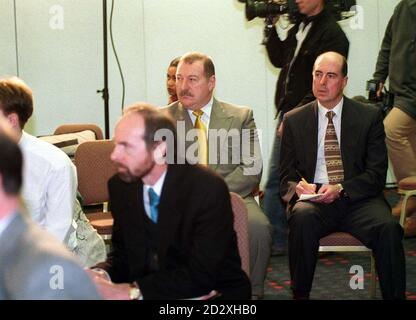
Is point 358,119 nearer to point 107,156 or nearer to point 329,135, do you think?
point 329,135

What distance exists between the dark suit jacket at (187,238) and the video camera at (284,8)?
2.18m

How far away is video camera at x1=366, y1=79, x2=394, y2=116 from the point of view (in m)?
5.04

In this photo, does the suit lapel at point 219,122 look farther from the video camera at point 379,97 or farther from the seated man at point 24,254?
the seated man at point 24,254

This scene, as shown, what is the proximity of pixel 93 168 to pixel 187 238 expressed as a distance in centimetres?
187

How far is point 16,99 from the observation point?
10.1 feet

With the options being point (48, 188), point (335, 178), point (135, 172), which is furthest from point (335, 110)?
point (135, 172)

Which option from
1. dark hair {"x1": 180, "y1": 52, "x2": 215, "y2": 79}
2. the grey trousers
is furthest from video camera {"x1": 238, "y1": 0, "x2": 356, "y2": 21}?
the grey trousers

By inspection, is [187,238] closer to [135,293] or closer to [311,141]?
[135,293]

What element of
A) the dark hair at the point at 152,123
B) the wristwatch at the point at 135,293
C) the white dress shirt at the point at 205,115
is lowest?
the wristwatch at the point at 135,293

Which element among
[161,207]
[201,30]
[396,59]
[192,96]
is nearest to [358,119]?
[192,96]

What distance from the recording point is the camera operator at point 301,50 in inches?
174

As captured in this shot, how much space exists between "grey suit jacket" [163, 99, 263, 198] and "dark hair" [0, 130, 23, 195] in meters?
2.47

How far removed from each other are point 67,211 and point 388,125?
2833mm

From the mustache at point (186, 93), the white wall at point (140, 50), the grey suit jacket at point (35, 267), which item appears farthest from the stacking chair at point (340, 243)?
the white wall at point (140, 50)
